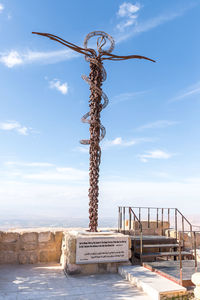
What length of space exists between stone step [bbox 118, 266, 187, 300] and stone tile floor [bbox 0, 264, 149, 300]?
13cm

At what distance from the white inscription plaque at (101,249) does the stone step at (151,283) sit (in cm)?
40

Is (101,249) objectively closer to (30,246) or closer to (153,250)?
(153,250)

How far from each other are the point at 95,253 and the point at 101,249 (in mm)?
196

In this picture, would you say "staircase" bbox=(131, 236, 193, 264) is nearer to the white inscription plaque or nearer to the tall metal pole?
the white inscription plaque

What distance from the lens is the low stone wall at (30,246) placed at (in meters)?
7.80

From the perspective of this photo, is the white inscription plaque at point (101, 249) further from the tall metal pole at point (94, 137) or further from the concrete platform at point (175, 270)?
the tall metal pole at point (94, 137)

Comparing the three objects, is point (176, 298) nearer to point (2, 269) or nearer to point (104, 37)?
point (2, 269)

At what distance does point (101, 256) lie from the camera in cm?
673

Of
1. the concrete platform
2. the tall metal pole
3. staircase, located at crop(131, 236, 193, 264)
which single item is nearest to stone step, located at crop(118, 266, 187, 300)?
the concrete platform

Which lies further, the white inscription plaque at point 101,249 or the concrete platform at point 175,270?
the white inscription plaque at point 101,249

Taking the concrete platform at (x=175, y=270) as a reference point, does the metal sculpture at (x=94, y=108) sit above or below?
above

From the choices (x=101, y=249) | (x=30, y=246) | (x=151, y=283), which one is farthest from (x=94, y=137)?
(x=151, y=283)

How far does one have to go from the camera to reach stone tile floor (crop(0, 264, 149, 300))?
4918mm

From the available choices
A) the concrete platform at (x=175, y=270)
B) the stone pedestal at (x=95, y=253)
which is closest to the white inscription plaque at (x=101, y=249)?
the stone pedestal at (x=95, y=253)
